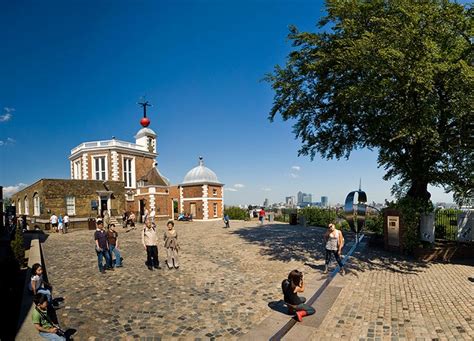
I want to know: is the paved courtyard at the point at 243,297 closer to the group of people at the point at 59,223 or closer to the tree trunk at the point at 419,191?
the tree trunk at the point at 419,191

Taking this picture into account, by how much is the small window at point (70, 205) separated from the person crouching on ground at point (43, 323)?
25970 mm

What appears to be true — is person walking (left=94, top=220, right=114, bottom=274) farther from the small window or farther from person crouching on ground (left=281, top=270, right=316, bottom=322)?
the small window

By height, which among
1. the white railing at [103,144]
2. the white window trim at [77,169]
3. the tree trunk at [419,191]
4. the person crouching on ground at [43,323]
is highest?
the white railing at [103,144]

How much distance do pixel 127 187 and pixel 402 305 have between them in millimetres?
36456

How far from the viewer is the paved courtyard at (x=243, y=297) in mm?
5961

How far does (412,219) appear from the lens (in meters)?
Result: 13.0

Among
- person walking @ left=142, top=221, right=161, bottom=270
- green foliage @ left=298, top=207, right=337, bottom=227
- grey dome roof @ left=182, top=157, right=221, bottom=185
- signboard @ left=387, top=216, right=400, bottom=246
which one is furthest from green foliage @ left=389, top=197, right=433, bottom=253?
grey dome roof @ left=182, top=157, right=221, bottom=185

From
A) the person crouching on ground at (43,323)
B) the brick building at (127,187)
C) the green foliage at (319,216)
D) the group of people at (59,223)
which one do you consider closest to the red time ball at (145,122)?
the brick building at (127,187)

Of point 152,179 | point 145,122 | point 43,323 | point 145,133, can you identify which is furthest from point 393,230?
point 145,122

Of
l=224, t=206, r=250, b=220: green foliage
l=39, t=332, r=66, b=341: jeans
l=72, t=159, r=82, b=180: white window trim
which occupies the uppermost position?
l=72, t=159, r=82, b=180: white window trim

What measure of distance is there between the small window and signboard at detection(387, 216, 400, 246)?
27.8 meters

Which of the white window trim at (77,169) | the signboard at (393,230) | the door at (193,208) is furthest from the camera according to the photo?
the white window trim at (77,169)

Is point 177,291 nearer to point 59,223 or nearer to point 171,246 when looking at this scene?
point 171,246

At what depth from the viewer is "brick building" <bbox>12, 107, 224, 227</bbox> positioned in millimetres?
29703
